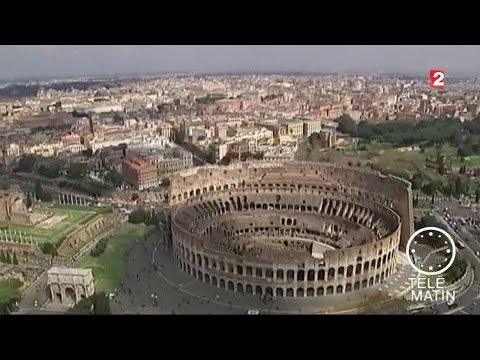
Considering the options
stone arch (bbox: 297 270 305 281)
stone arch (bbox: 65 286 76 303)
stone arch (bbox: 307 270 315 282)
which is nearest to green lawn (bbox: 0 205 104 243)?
stone arch (bbox: 65 286 76 303)

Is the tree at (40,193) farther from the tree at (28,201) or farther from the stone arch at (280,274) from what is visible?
the stone arch at (280,274)

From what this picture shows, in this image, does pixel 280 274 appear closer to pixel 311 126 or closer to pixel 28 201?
pixel 311 126

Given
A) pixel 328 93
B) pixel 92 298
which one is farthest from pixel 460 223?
pixel 92 298

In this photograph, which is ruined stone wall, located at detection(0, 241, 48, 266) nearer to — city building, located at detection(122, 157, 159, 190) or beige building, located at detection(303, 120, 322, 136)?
city building, located at detection(122, 157, 159, 190)

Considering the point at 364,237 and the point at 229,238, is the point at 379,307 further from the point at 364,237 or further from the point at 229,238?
the point at 229,238

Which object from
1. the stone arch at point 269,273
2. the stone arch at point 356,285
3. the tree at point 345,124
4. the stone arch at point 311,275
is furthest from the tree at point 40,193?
the stone arch at point 356,285

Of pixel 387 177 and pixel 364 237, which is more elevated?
pixel 387 177

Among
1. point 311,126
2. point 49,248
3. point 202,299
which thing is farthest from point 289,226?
point 49,248
